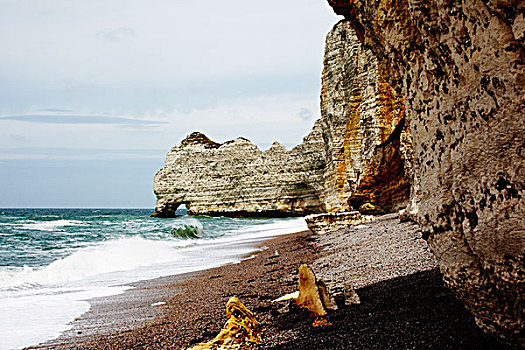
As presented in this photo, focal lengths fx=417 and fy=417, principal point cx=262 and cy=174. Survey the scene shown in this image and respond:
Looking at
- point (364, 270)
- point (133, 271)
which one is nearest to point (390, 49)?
point (364, 270)

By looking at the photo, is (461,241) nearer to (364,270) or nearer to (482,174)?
(482,174)

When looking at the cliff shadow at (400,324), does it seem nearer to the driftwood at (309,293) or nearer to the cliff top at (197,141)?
the driftwood at (309,293)

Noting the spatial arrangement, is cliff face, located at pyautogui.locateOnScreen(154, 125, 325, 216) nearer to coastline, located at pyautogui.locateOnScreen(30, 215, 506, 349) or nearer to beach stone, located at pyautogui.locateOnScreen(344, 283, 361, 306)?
coastline, located at pyautogui.locateOnScreen(30, 215, 506, 349)

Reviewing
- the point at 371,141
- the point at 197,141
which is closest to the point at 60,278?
the point at 371,141

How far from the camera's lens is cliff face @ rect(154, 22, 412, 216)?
1254cm

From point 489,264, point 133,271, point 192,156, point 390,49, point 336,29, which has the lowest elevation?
point 133,271

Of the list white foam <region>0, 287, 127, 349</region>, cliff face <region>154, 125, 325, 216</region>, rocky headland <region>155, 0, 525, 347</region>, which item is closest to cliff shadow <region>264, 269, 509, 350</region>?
rocky headland <region>155, 0, 525, 347</region>

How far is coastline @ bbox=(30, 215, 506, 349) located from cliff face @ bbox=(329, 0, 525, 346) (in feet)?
1.18

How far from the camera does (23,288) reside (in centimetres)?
657

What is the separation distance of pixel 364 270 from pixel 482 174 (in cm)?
280

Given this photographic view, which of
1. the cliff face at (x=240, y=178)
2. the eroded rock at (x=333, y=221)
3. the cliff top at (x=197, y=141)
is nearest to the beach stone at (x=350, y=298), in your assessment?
the eroded rock at (x=333, y=221)

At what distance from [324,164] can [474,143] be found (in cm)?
3227

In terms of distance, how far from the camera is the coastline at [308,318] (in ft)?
7.34

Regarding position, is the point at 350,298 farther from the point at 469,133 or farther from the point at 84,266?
the point at 84,266
